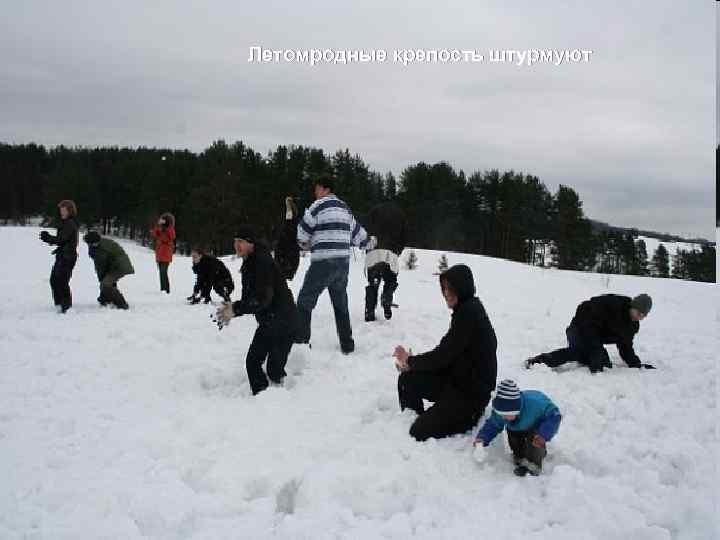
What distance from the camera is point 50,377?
18.8 feet

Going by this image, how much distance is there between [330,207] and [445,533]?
4.20m

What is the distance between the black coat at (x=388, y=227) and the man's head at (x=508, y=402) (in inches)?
189

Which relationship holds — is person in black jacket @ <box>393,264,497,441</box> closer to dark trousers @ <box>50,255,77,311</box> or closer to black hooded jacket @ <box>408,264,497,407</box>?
black hooded jacket @ <box>408,264,497,407</box>

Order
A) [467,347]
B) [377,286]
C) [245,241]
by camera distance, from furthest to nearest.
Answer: [377,286] < [245,241] < [467,347]

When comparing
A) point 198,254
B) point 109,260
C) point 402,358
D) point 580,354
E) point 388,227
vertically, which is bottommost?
point 580,354

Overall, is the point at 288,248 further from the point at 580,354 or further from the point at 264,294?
the point at 580,354

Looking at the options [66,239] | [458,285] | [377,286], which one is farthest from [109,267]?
[458,285]

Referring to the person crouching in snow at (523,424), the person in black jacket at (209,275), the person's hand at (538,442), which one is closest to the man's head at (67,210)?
the person in black jacket at (209,275)

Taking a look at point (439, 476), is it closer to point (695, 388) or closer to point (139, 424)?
point (139, 424)

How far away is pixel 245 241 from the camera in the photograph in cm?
520

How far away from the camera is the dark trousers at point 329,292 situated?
646cm

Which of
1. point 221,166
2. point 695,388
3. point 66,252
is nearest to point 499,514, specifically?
point 695,388

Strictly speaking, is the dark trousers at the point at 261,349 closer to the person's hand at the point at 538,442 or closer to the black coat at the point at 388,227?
the person's hand at the point at 538,442

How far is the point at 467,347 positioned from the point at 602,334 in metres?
2.77
